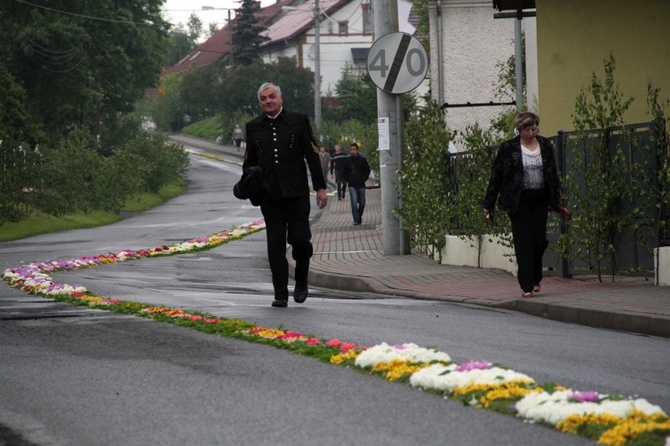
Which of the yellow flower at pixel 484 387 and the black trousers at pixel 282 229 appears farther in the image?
the black trousers at pixel 282 229

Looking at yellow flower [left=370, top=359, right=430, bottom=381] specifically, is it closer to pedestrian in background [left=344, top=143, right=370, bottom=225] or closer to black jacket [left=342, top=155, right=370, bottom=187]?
pedestrian in background [left=344, top=143, right=370, bottom=225]

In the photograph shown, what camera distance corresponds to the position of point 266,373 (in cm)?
731

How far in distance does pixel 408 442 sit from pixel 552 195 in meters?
7.20

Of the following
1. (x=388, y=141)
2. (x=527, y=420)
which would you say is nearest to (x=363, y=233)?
(x=388, y=141)

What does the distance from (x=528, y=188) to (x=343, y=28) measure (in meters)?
99.9

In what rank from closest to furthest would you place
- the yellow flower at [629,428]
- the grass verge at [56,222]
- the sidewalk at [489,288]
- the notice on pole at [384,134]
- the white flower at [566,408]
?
the yellow flower at [629,428] < the white flower at [566,408] < the sidewalk at [489,288] < the notice on pole at [384,134] < the grass verge at [56,222]

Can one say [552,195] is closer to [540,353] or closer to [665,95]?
[540,353]

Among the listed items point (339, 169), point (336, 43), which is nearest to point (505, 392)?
point (339, 169)

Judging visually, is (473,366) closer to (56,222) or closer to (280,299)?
(280,299)

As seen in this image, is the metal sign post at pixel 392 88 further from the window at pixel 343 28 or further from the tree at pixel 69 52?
the window at pixel 343 28

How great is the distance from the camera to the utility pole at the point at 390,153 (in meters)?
18.4

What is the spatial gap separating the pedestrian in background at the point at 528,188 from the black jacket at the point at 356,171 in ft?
60.5

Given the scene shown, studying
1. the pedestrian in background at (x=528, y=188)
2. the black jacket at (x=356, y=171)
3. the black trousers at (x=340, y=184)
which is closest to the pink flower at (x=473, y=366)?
the pedestrian in background at (x=528, y=188)

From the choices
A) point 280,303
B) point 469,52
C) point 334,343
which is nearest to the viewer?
point 334,343
